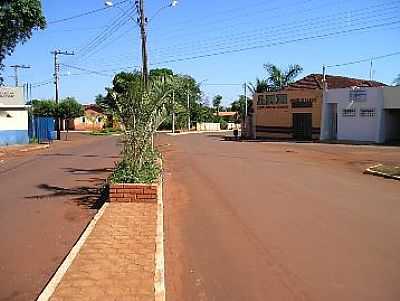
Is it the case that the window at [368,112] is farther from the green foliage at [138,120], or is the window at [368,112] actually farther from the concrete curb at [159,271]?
the concrete curb at [159,271]

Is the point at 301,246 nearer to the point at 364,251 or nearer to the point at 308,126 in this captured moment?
the point at 364,251

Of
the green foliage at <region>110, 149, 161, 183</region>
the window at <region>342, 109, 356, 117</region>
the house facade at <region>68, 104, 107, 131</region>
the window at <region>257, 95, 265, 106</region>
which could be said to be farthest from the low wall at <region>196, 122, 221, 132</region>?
the green foliage at <region>110, 149, 161, 183</region>

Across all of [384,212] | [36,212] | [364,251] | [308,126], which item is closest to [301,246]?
[364,251]

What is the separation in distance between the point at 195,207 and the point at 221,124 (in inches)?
3480

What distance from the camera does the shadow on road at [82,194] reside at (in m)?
11.7

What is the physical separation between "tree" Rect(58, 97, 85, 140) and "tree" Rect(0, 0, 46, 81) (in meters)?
55.7

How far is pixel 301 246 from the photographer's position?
305 inches

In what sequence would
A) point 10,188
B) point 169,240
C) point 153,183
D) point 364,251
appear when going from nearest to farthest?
point 364,251 → point 169,240 → point 153,183 → point 10,188

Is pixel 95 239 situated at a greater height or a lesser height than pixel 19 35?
lesser

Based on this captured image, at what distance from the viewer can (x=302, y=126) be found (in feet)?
158

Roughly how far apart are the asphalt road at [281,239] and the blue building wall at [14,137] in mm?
24390

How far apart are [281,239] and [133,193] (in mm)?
3717

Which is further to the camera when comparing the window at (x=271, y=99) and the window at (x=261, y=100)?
the window at (x=261, y=100)

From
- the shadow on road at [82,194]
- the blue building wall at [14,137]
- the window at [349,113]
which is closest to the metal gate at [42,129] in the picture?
the blue building wall at [14,137]
